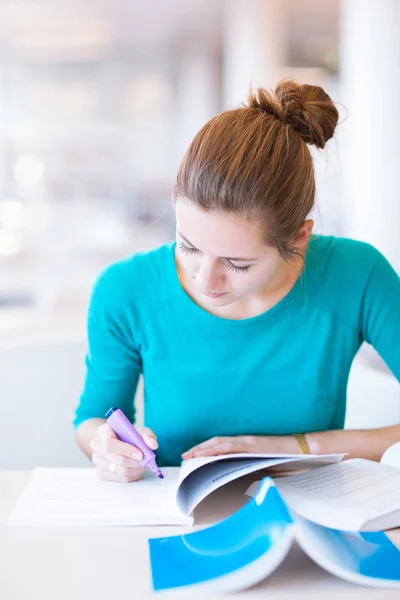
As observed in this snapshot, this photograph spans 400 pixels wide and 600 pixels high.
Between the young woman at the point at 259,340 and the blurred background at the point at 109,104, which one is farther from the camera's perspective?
the blurred background at the point at 109,104

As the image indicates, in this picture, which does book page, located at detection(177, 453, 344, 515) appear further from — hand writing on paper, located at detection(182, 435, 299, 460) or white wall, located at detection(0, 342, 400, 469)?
white wall, located at detection(0, 342, 400, 469)

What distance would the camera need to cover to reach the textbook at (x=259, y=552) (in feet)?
2.32

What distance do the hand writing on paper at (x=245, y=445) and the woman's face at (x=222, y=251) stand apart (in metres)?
0.22

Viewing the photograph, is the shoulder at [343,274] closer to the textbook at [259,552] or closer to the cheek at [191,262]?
the cheek at [191,262]

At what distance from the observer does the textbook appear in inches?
27.9

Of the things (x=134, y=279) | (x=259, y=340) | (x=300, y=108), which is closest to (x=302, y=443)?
(x=259, y=340)

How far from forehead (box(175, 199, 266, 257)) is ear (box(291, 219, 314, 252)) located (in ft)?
0.33

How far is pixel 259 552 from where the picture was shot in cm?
72

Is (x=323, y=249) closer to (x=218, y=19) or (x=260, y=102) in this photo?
(x=260, y=102)

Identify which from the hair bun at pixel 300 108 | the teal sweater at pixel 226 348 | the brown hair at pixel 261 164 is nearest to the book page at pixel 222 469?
the teal sweater at pixel 226 348

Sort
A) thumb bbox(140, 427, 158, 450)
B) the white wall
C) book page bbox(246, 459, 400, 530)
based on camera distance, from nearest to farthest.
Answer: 1. book page bbox(246, 459, 400, 530)
2. thumb bbox(140, 427, 158, 450)
3. the white wall

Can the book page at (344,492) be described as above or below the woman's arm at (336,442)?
above

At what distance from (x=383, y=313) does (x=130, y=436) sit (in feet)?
1.67

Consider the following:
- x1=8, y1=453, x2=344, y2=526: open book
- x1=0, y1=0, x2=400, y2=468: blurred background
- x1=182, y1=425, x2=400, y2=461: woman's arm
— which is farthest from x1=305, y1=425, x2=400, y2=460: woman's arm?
x1=0, y1=0, x2=400, y2=468: blurred background
